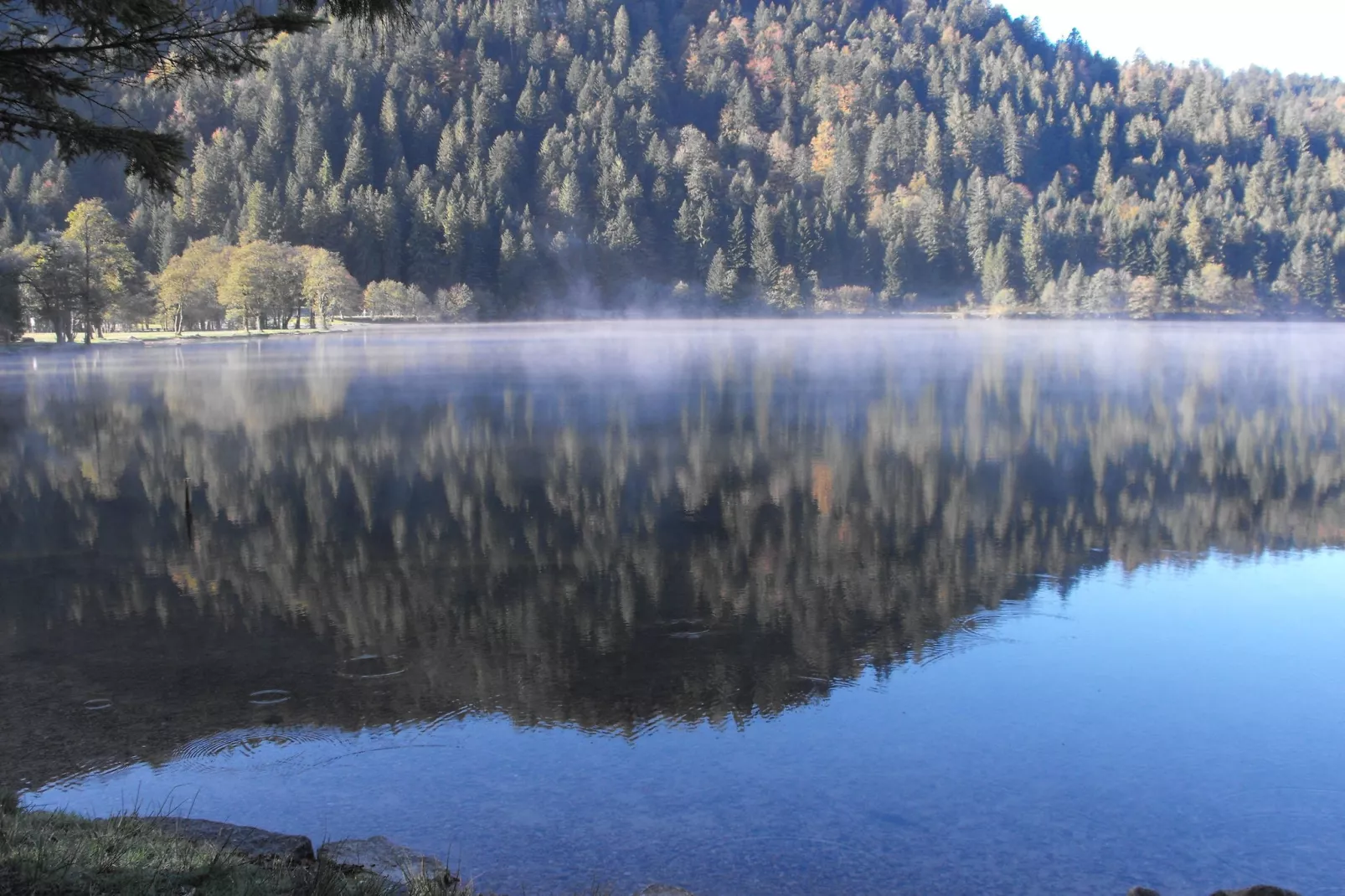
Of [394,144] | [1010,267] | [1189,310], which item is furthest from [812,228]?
[394,144]

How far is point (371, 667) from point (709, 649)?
13.7ft

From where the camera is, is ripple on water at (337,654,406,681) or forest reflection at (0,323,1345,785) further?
ripple on water at (337,654,406,681)

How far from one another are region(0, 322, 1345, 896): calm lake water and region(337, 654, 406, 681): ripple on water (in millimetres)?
48

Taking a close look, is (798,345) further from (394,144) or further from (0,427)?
(394,144)

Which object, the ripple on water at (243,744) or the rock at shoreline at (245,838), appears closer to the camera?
the rock at shoreline at (245,838)

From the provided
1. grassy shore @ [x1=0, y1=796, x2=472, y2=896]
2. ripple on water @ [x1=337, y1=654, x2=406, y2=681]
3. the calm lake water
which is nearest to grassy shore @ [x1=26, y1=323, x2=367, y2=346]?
the calm lake water

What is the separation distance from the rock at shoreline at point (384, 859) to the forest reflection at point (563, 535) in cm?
401

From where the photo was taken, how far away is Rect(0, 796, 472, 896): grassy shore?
5910 millimetres

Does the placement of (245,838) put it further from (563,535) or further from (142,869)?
(563,535)

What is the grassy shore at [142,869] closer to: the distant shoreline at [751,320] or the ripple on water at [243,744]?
the ripple on water at [243,744]

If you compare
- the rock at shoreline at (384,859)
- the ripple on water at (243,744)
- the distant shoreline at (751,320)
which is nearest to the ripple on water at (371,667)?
the ripple on water at (243,744)

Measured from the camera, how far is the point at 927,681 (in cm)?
1354

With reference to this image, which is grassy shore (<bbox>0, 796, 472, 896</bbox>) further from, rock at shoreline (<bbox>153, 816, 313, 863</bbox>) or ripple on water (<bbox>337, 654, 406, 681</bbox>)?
ripple on water (<bbox>337, 654, 406, 681</bbox>)

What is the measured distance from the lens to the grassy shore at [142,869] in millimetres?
5910
